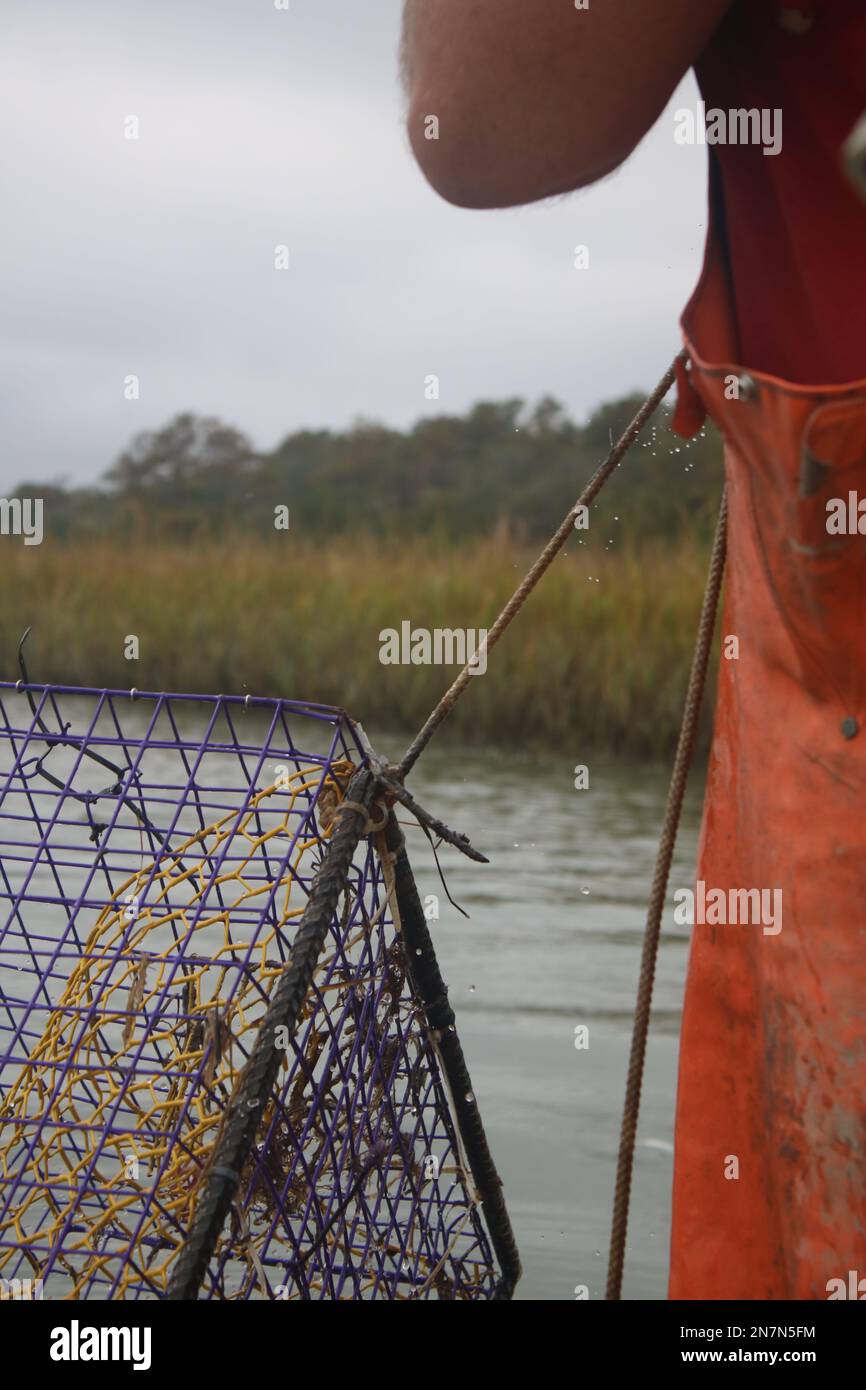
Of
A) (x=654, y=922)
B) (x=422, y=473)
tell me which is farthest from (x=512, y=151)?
(x=422, y=473)

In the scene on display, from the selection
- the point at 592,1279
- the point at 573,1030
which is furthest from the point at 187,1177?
the point at 573,1030

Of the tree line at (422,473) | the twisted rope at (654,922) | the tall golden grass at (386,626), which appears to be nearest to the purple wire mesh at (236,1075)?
the twisted rope at (654,922)

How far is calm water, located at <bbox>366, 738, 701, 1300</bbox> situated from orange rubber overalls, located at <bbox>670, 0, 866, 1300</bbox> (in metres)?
0.92

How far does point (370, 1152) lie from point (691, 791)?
573 centimetres

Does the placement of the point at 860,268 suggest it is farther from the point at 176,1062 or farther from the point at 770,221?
the point at 176,1062

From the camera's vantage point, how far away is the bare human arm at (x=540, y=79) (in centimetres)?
117

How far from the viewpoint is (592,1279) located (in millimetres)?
2363

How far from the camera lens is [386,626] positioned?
27.8 feet

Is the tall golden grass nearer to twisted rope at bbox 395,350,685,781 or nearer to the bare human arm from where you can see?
twisted rope at bbox 395,350,685,781

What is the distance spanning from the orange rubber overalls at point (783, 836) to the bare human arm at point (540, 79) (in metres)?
0.18

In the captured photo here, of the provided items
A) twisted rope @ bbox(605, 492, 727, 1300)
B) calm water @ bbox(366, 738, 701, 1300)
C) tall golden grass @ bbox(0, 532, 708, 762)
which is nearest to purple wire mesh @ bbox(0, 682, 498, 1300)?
twisted rope @ bbox(605, 492, 727, 1300)

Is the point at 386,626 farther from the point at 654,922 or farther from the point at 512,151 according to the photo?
the point at 512,151

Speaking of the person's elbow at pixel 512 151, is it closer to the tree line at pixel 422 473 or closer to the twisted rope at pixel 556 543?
the twisted rope at pixel 556 543

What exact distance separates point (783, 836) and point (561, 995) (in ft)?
8.41
